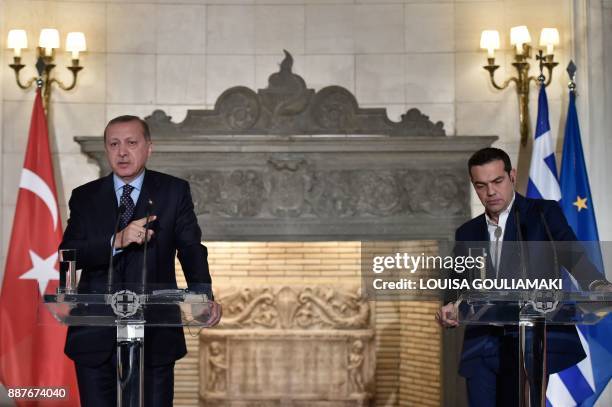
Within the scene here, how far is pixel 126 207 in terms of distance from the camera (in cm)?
358

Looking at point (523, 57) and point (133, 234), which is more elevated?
point (523, 57)

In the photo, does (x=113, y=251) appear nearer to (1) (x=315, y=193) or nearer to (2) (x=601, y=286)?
(2) (x=601, y=286)

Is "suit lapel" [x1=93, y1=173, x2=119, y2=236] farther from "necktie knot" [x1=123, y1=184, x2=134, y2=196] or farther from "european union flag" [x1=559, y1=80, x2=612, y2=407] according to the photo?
"european union flag" [x1=559, y1=80, x2=612, y2=407]

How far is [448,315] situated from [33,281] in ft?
12.3

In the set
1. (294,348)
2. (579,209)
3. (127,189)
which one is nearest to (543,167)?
(579,209)

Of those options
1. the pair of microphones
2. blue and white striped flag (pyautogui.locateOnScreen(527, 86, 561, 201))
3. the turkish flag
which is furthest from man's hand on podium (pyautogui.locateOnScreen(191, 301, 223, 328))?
blue and white striped flag (pyautogui.locateOnScreen(527, 86, 561, 201))

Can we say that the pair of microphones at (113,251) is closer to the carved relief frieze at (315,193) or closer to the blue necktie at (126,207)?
the blue necktie at (126,207)

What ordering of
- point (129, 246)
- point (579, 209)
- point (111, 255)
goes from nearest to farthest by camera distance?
1. point (111, 255)
2. point (129, 246)
3. point (579, 209)

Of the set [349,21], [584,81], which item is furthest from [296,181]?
[584,81]

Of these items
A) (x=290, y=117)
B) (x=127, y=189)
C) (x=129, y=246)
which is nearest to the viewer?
(x=129, y=246)

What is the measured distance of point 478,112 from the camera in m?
6.91

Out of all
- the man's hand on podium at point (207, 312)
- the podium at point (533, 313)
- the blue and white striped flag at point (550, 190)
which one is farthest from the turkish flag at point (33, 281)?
the podium at point (533, 313)

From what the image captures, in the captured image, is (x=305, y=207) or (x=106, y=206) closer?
(x=106, y=206)

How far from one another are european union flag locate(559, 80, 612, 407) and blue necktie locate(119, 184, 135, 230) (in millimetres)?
3393
